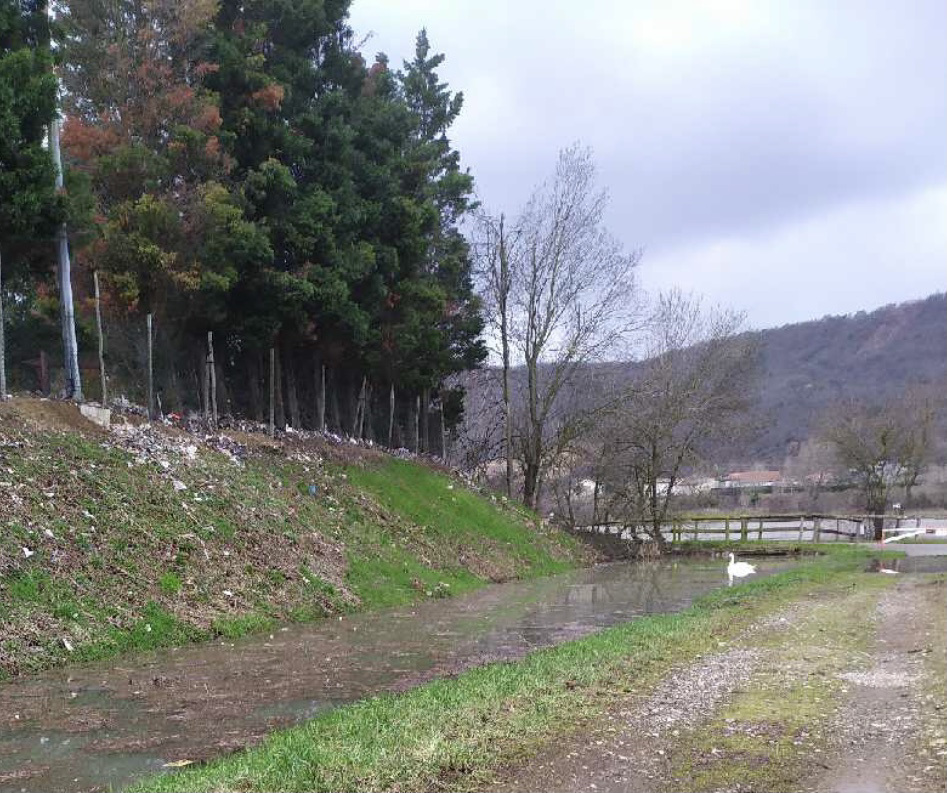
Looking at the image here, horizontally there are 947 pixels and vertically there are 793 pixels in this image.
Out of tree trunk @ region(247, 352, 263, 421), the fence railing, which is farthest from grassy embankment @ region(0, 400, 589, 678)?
the fence railing

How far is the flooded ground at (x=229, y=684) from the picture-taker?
618 centimetres

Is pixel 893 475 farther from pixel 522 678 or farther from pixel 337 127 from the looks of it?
pixel 522 678

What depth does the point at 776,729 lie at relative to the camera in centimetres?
593

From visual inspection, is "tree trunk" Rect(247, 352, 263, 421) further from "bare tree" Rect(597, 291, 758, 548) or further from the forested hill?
the forested hill

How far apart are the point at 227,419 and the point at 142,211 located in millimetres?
5340

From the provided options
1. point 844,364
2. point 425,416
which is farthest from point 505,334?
point 844,364

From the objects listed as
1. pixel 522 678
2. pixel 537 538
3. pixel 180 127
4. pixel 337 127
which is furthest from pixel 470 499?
pixel 522 678

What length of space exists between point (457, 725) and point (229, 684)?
3.51 meters

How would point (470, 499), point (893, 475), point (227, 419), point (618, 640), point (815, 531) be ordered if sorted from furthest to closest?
point (893, 475) < point (815, 531) < point (470, 499) < point (227, 419) < point (618, 640)

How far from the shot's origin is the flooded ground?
6.18m

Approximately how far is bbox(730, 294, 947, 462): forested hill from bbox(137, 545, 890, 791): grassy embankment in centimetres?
5281

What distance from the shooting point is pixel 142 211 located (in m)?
18.0

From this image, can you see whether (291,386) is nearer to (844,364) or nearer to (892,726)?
(892,726)

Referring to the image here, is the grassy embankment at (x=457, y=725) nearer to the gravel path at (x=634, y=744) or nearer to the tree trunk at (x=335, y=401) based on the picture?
the gravel path at (x=634, y=744)
